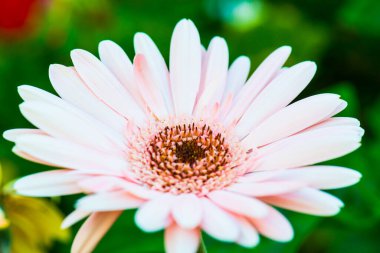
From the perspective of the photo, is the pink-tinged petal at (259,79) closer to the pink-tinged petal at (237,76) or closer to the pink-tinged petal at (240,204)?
the pink-tinged petal at (237,76)

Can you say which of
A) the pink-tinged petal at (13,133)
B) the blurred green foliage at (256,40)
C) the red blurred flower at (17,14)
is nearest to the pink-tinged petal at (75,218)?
the pink-tinged petal at (13,133)

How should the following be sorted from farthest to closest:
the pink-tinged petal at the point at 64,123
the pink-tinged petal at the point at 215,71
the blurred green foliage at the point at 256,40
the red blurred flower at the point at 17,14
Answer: the red blurred flower at the point at 17,14 < the blurred green foliage at the point at 256,40 < the pink-tinged petal at the point at 215,71 < the pink-tinged petal at the point at 64,123

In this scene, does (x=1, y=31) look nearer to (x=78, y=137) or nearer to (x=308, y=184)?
(x=78, y=137)

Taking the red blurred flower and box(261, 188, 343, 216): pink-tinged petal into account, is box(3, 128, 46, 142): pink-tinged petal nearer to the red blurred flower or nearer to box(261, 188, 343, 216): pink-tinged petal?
box(261, 188, 343, 216): pink-tinged petal

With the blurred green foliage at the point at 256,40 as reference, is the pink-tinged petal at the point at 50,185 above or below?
below

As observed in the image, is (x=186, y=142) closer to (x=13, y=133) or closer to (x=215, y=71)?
(x=215, y=71)

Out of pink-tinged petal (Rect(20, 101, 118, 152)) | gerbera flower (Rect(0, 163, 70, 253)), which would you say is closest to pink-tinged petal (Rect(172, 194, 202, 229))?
pink-tinged petal (Rect(20, 101, 118, 152))
